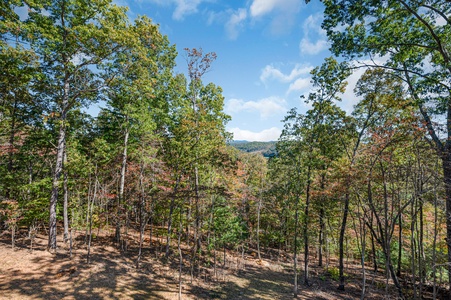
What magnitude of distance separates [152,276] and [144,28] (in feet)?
49.9

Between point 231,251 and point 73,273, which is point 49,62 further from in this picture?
point 231,251

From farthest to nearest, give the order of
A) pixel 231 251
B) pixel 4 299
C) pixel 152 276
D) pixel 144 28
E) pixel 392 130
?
pixel 231 251 → pixel 144 28 → pixel 152 276 → pixel 392 130 → pixel 4 299

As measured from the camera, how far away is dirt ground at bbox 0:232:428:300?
9117mm

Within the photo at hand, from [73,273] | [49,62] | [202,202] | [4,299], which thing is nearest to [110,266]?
[73,273]

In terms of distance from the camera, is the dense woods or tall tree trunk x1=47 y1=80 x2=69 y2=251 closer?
the dense woods

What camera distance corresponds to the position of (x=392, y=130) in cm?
967

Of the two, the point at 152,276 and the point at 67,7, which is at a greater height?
the point at 67,7

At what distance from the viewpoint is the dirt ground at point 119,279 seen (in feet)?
29.9

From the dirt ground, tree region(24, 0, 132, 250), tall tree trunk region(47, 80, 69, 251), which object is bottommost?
the dirt ground

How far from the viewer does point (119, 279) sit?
35.3 ft

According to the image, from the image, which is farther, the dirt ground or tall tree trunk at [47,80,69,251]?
tall tree trunk at [47,80,69,251]

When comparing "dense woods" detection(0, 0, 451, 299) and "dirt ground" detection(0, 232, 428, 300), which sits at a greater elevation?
"dense woods" detection(0, 0, 451, 299)

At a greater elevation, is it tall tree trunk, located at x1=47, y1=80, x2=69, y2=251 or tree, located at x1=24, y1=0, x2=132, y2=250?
tree, located at x1=24, y1=0, x2=132, y2=250

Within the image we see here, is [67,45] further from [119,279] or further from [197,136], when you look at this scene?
[119,279]
